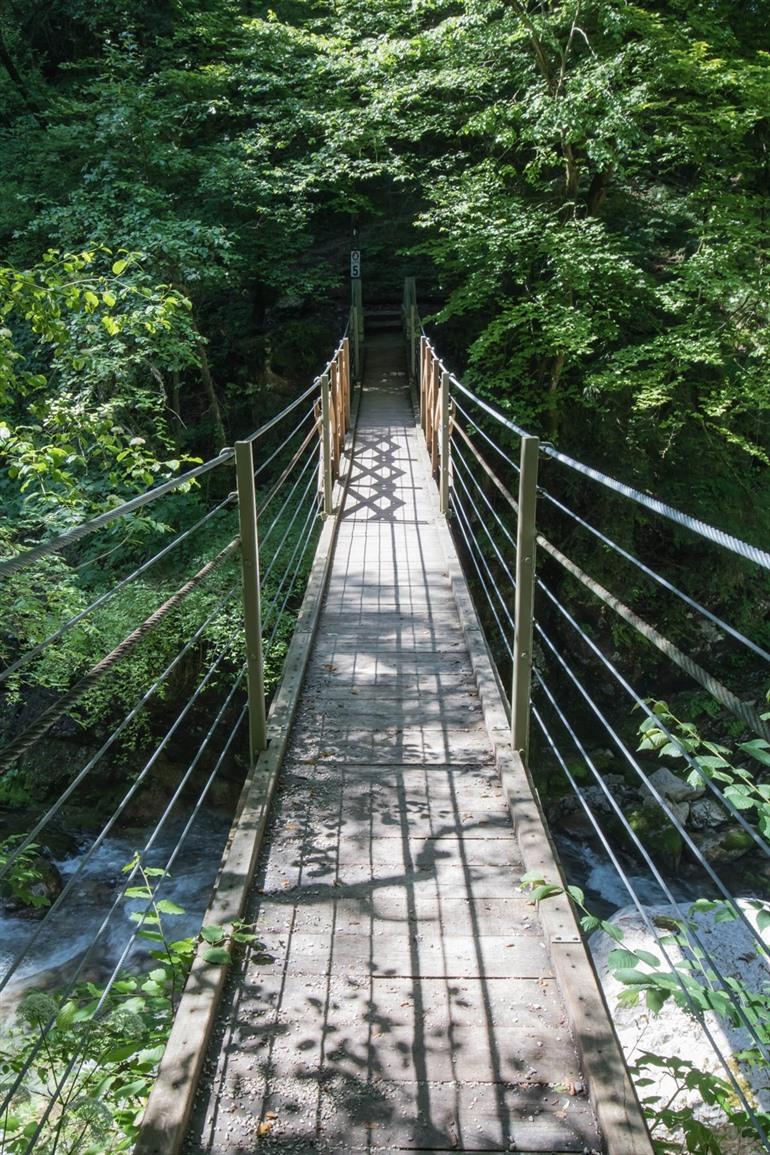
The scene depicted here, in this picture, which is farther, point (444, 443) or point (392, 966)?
point (444, 443)

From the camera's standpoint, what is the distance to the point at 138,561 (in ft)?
35.8

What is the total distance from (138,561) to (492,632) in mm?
4793

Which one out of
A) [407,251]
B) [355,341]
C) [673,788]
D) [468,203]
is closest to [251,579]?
[468,203]

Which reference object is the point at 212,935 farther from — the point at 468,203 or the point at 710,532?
the point at 468,203

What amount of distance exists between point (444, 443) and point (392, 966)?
555 centimetres

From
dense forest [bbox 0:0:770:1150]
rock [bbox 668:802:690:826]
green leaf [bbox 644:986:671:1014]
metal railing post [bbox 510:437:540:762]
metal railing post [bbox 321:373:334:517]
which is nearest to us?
green leaf [bbox 644:986:671:1014]

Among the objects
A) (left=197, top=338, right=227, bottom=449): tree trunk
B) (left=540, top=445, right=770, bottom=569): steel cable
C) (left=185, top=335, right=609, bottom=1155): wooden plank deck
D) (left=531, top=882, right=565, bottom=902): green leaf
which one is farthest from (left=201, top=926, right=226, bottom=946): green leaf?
(left=197, top=338, right=227, bottom=449): tree trunk

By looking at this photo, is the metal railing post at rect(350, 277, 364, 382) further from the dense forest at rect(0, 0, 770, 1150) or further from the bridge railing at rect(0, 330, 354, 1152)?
the bridge railing at rect(0, 330, 354, 1152)

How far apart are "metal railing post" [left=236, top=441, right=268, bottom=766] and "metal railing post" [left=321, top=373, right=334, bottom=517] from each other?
13.9ft

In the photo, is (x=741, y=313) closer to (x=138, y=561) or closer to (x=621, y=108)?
(x=621, y=108)

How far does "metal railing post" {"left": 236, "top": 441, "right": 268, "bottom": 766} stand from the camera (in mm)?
3375

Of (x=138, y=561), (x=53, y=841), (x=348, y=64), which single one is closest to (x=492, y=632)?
(x=138, y=561)

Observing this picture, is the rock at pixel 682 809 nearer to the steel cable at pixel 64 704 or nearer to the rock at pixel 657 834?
the rock at pixel 657 834

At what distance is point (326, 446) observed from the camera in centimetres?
774
